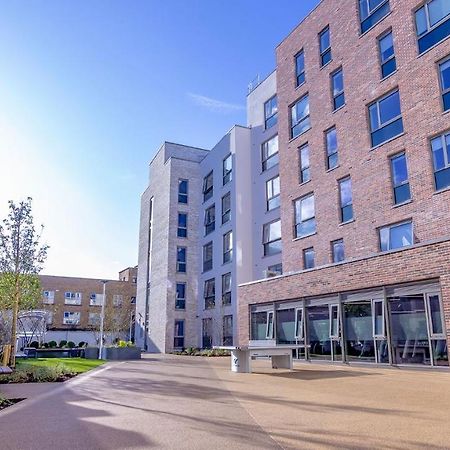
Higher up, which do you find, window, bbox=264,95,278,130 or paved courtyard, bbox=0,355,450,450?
window, bbox=264,95,278,130

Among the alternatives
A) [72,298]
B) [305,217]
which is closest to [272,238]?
[305,217]

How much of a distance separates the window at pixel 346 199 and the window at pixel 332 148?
1132 millimetres

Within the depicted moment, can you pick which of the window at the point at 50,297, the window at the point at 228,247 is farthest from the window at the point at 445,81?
the window at the point at 50,297

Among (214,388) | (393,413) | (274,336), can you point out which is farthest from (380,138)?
(393,413)

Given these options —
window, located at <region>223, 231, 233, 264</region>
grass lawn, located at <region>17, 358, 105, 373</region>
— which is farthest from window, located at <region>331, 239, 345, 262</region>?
grass lawn, located at <region>17, 358, 105, 373</region>

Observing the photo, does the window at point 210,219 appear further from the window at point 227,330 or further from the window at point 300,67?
the window at point 300,67

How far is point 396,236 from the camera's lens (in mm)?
17406

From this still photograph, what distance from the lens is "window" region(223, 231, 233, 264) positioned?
3067 cm

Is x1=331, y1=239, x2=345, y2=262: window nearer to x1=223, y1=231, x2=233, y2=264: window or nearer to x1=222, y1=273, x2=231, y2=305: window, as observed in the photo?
x1=223, y1=231, x2=233, y2=264: window

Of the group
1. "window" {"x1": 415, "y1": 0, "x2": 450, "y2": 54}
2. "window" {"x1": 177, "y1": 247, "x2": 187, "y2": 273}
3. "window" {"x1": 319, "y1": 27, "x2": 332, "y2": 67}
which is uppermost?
"window" {"x1": 319, "y1": 27, "x2": 332, "y2": 67}

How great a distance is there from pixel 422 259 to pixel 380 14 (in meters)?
11.3

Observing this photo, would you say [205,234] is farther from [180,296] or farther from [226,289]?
[180,296]

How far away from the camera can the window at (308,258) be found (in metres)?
21.9

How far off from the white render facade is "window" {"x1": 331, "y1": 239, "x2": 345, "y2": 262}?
409 centimetres
